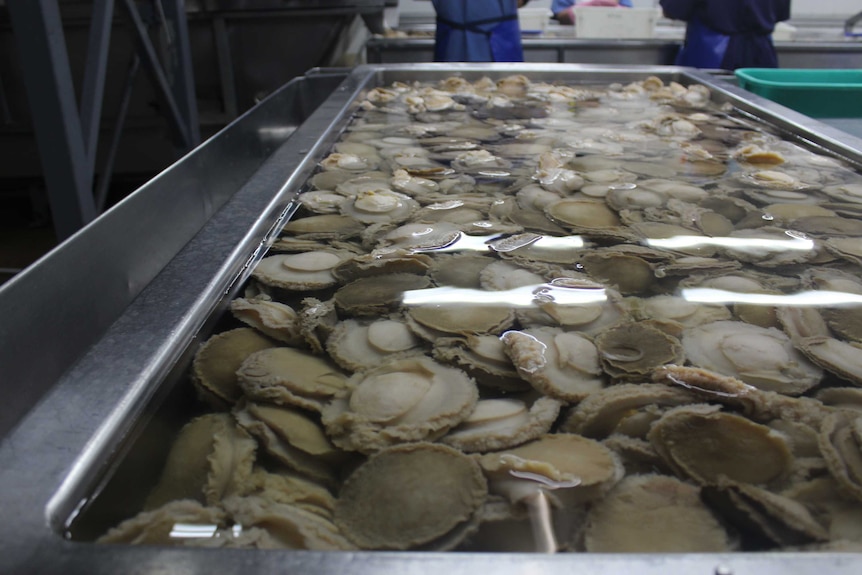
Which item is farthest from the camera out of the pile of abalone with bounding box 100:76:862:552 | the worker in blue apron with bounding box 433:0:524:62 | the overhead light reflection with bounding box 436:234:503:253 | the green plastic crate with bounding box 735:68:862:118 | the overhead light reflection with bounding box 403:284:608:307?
the worker in blue apron with bounding box 433:0:524:62

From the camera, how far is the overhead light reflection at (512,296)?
88 cm

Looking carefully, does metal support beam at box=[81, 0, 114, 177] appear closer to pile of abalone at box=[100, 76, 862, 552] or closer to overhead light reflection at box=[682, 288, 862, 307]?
pile of abalone at box=[100, 76, 862, 552]

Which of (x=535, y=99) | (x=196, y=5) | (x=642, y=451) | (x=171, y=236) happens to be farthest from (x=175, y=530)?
(x=196, y=5)

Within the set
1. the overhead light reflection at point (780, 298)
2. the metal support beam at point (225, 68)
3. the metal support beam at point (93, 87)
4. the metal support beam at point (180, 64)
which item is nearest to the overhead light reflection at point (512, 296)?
the overhead light reflection at point (780, 298)

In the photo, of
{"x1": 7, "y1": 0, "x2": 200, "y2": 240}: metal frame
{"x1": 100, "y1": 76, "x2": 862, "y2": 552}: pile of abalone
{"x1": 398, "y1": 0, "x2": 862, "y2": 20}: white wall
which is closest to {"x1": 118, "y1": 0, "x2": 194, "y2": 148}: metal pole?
{"x1": 7, "y1": 0, "x2": 200, "y2": 240}: metal frame

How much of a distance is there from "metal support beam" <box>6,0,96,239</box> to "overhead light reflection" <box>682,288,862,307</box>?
199cm

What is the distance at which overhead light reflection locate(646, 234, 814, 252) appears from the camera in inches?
42.6

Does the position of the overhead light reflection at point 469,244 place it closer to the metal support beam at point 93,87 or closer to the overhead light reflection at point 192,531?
the overhead light reflection at point 192,531

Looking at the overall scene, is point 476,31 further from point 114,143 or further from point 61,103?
point 61,103

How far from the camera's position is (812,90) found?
79.9 inches

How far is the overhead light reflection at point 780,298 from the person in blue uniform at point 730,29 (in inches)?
137

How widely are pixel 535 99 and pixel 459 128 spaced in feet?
2.01

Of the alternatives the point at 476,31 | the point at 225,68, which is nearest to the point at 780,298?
the point at 476,31

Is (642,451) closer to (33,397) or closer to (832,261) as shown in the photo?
(832,261)
